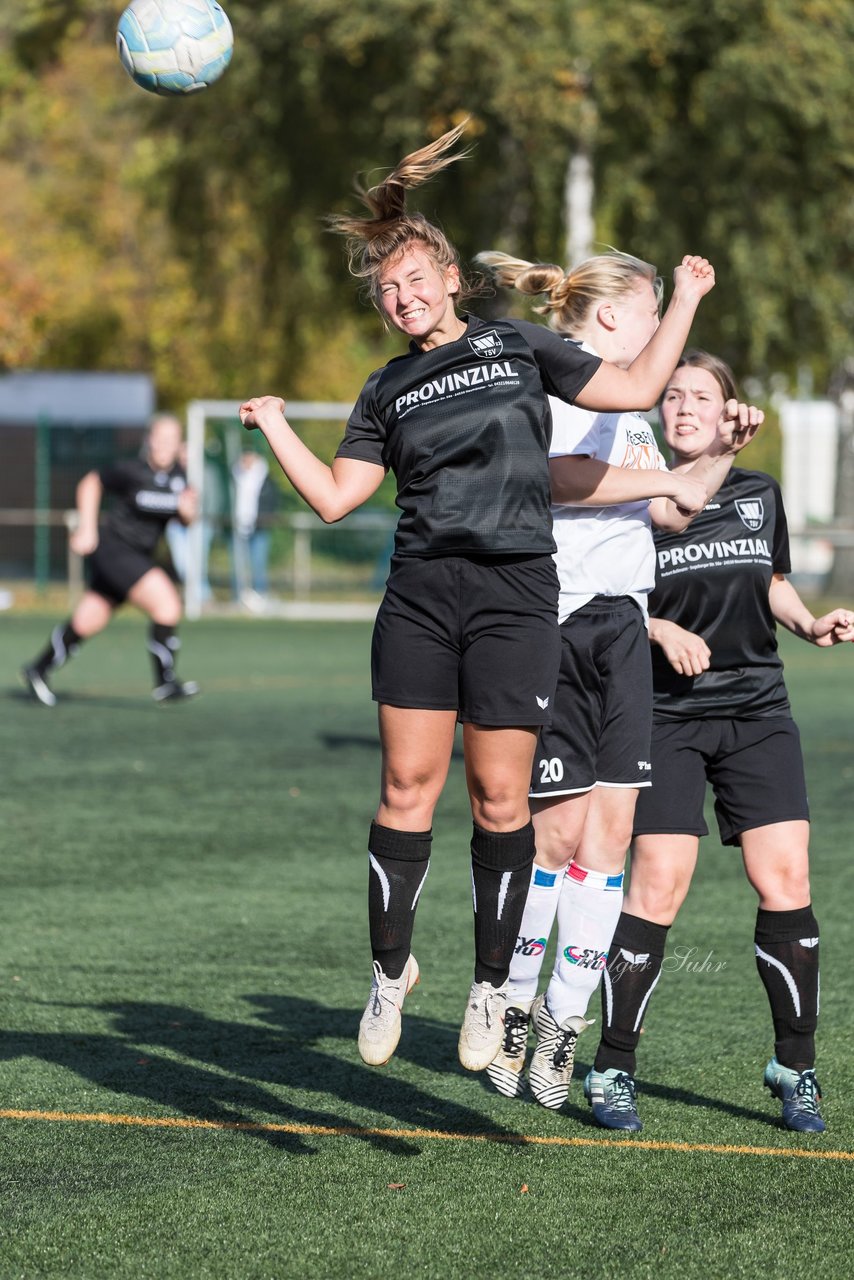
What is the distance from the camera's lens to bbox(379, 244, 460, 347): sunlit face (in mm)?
4254

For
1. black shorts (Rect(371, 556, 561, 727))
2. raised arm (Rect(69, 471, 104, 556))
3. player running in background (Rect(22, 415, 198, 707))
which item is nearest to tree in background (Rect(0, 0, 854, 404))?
player running in background (Rect(22, 415, 198, 707))

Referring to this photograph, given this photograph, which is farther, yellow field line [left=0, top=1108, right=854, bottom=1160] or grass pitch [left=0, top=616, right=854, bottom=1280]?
yellow field line [left=0, top=1108, right=854, bottom=1160]

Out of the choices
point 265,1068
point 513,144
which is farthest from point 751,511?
point 513,144

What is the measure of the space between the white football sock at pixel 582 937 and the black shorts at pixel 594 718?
259mm

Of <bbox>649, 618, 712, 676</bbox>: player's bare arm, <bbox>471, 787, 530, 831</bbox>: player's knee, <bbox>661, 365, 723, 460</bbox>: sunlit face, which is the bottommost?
<bbox>471, 787, 530, 831</bbox>: player's knee

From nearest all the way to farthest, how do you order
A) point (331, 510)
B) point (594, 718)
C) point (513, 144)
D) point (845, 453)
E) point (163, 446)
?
point (331, 510) → point (594, 718) → point (163, 446) → point (513, 144) → point (845, 453)

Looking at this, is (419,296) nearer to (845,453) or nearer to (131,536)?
(131,536)

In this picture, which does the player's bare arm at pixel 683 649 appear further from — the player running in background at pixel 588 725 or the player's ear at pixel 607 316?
the player's ear at pixel 607 316

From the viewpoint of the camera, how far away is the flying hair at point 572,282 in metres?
4.75

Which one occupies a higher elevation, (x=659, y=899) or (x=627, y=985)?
(x=659, y=899)

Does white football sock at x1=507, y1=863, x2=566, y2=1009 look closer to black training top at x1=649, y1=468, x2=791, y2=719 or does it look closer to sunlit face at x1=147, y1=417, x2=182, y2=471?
black training top at x1=649, y1=468, x2=791, y2=719

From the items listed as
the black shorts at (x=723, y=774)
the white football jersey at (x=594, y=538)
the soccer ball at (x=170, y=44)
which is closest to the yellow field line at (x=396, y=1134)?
the black shorts at (x=723, y=774)

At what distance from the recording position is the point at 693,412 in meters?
4.74

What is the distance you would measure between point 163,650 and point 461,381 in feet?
33.5
